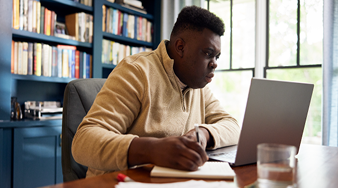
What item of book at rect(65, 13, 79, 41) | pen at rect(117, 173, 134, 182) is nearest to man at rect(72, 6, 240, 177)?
pen at rect(117, 173, 134, 182)

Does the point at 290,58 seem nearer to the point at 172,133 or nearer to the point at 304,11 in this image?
the point at 304,11

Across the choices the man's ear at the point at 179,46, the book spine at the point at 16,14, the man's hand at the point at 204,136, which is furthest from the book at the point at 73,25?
the man's hand at the point at 204,136

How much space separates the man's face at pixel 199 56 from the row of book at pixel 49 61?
149 cm

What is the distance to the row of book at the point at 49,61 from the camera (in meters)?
2.04

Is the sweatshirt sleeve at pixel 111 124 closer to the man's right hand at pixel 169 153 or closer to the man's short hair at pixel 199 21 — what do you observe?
the man's right hand at pixel 169 153

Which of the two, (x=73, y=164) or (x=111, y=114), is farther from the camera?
(x=73, y=164)

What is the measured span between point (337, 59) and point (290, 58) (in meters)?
0.46

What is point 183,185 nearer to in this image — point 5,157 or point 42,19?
point 5,157

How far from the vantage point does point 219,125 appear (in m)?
1.06

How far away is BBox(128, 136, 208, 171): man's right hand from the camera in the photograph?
645mm

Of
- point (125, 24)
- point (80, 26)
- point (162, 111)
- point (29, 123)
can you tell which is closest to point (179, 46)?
point (162, 111)

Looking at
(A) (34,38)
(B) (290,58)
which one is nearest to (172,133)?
(A) (34,38)

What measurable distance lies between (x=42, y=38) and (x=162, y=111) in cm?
159

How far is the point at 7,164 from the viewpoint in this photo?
181 centimetres
